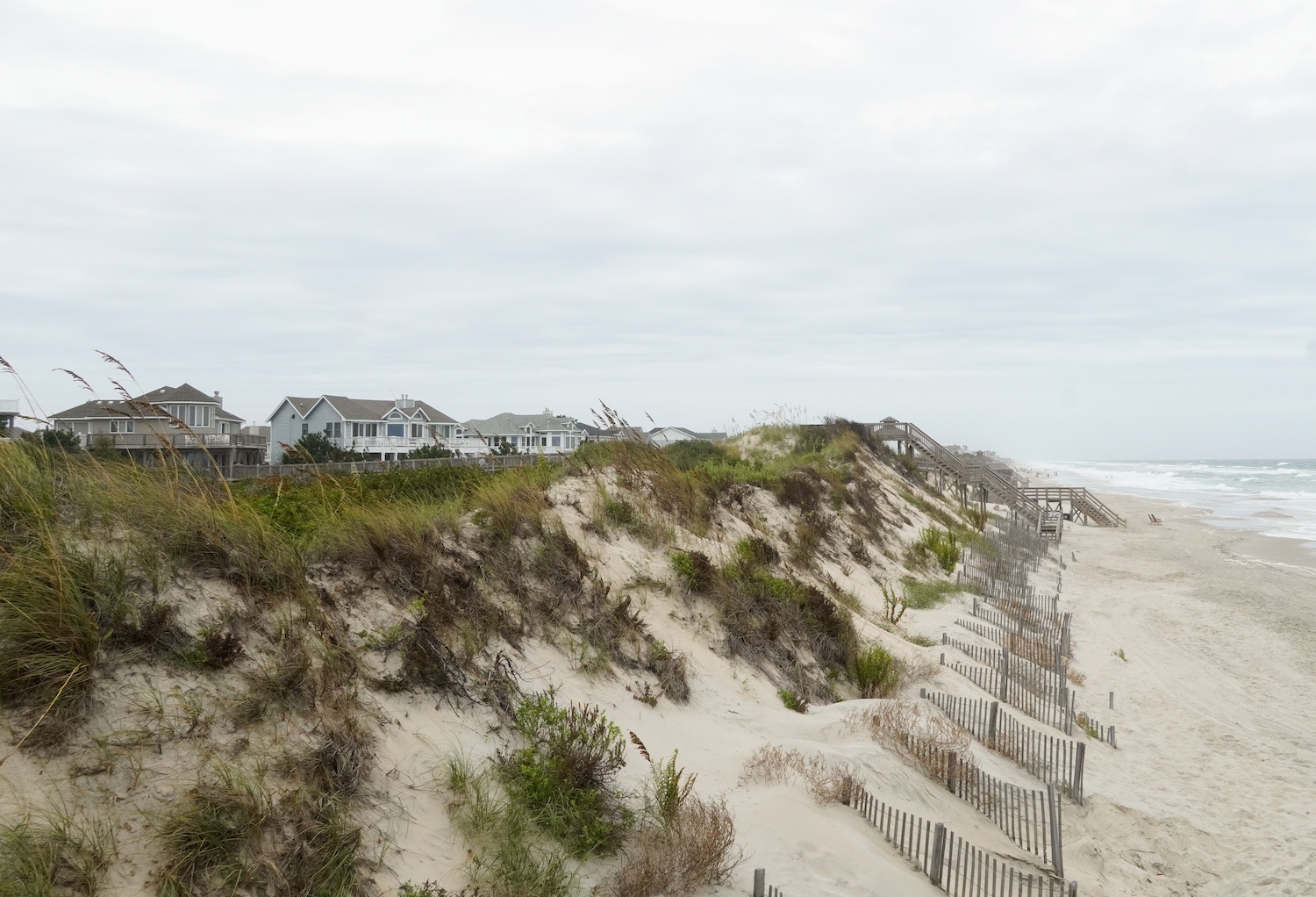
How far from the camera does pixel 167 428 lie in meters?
26.5

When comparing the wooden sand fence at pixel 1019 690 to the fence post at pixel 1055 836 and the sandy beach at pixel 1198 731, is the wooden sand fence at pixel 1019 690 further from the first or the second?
the fence post at pixel 1055 836

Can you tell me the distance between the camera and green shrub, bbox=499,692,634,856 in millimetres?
5977

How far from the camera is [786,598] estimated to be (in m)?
12.7

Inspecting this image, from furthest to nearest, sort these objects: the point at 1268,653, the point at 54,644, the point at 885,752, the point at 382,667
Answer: the point at 1268,653, the point at 885,752, the point at 382,667, the point at 54,644

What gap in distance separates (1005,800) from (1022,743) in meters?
1.89

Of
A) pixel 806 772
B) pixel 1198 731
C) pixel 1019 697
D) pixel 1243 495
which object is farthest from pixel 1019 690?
pixel 1243 495

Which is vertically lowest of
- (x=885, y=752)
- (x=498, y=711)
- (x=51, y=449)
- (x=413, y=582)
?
(x=885, y=752)

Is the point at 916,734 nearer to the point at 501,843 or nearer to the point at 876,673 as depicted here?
the point at 876,673

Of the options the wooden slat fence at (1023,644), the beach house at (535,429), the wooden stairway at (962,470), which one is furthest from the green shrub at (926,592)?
the beach house at (535,429)

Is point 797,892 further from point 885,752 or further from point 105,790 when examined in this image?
point 105,790

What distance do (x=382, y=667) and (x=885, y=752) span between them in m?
5.20

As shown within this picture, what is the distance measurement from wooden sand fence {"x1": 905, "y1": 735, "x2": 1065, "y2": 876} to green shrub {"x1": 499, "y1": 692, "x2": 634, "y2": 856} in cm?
379

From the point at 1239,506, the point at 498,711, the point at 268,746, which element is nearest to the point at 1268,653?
the point at 498,711

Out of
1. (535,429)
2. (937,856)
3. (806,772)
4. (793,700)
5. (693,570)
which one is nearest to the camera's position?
(937,856)
